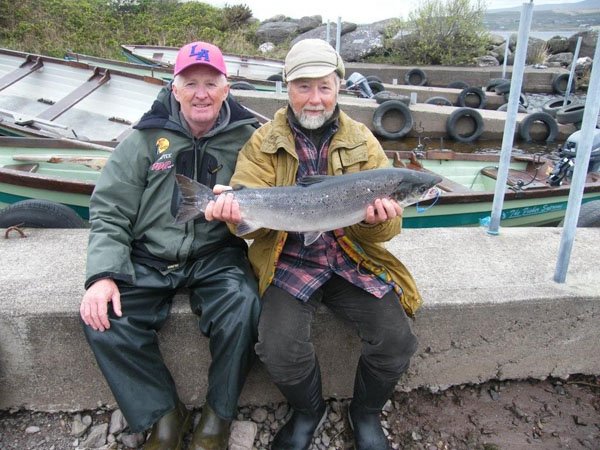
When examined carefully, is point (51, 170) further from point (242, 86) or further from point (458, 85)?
point (458, 85)

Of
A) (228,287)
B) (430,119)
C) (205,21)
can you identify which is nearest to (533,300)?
(228,287)

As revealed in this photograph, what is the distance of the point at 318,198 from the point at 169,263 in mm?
1055

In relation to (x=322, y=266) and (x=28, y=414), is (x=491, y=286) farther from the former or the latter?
(x=28, y=414)

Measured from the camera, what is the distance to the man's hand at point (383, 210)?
2707 millimetres

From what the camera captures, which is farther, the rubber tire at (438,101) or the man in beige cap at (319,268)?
the rubber tire at (438,101)

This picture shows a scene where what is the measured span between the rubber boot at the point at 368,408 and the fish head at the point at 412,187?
3.34 ft

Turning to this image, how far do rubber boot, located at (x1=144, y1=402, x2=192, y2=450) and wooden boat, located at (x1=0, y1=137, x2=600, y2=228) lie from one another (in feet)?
12.3

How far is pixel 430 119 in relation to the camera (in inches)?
563

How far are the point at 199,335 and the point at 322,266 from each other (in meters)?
0.91

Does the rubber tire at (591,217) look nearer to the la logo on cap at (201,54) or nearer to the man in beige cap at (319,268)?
the man in beige cap at (319,268)

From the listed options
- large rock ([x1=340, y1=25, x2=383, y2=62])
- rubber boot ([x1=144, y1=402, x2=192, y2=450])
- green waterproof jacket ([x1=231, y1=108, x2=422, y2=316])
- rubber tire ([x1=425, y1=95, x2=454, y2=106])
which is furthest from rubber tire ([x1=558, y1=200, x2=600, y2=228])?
large rock ([x1=340, y1=25, x2=383, y2=62])

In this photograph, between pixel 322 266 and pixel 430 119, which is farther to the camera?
pixel 430 119

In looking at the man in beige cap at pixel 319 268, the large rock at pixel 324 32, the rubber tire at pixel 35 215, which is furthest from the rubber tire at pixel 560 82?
the rubber tire at pixel 35 215

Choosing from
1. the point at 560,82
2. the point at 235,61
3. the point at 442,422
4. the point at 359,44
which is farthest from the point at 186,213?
the point at 359,44
